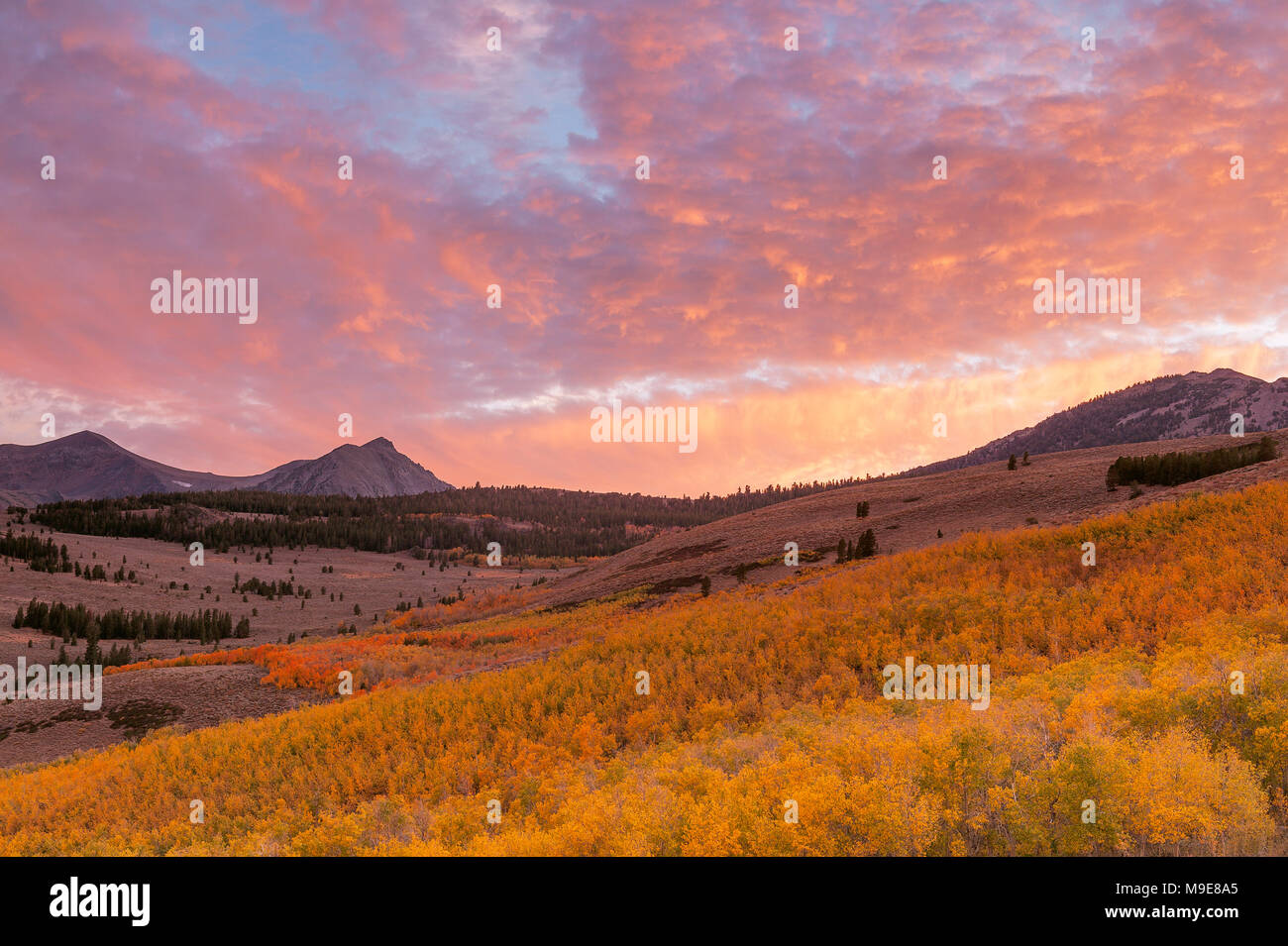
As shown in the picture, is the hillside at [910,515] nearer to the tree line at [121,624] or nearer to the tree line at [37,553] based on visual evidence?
the tree line at [121,624]

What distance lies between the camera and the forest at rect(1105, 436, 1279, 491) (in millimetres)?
29203

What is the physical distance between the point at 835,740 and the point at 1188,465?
32108 mm

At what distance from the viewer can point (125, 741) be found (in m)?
19.0

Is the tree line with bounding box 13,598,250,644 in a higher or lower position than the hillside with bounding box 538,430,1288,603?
lower

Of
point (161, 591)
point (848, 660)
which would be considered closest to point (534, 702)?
point (848, 660)

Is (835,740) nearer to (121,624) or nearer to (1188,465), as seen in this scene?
(1188,465)

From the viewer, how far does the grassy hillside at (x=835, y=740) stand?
5848 millimetres

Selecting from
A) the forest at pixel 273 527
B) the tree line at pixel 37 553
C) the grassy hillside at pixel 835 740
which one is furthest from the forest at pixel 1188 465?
the forest at pixel 273 527

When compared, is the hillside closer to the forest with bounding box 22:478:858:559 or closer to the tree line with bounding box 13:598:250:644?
the tree line with bounding box 13:598:250:644

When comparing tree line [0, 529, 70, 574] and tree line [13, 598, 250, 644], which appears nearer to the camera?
tree line [13, 598, 250, 644]

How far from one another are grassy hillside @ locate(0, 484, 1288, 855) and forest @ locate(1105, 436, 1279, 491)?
12.7 m

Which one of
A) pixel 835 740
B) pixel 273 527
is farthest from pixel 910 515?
pixel 273 527

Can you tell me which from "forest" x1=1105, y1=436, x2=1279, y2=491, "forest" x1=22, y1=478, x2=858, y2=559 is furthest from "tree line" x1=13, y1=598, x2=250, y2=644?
"forest" x1=22, y1=478, x2=858, y2=559
